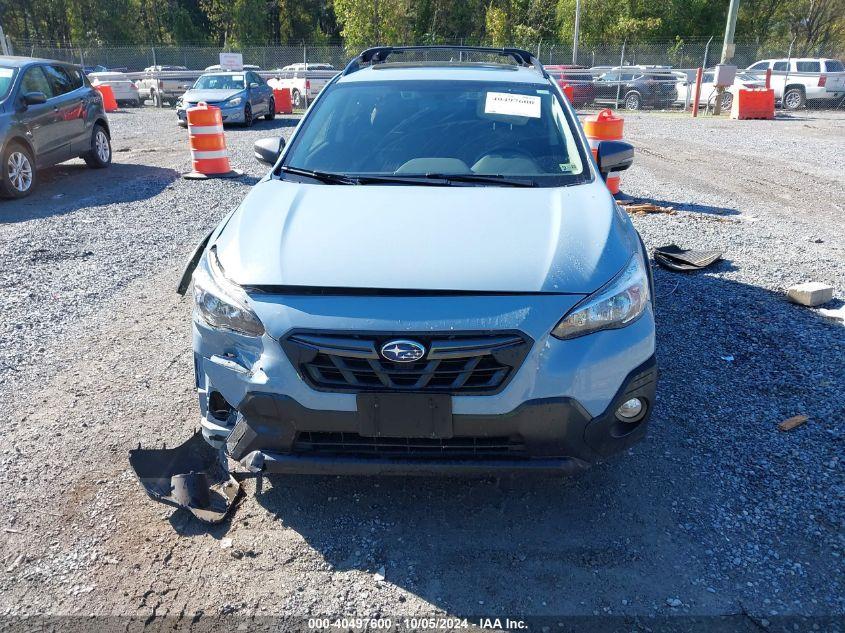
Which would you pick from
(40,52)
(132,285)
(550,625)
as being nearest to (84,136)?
(132,285)

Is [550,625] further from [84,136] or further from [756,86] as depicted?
[756,86]

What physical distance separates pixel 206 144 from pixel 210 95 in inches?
328

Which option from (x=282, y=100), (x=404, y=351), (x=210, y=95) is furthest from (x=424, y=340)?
(x=282, y=100)

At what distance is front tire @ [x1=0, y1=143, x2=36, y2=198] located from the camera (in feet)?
29.1

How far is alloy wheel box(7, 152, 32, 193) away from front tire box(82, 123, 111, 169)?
1.92 metres

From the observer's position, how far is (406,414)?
2494mm

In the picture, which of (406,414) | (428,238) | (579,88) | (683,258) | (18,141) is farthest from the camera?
(579,88)

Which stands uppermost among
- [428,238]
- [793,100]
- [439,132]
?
[439,132]

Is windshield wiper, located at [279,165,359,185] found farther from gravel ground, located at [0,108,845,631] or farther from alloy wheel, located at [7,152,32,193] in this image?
alloy wheel, located at [7,152,32,193]

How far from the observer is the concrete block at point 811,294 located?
5148 millimetres

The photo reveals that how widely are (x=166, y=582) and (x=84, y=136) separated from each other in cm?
1028

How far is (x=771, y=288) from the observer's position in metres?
5.61

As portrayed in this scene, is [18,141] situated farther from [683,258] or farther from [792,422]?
[792,422]

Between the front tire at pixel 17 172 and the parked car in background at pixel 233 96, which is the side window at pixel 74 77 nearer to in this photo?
the front tire at pixel 17 172
